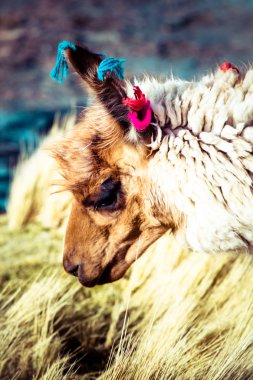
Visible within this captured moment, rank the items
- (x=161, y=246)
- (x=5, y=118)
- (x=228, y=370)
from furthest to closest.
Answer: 1. (x=5, y=118)
2. (x=161, y=246)
3. (x=228, y=370)

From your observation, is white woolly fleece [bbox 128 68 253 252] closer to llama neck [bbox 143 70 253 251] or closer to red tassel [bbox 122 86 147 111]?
llama neck [bbox 143 70 253 251]

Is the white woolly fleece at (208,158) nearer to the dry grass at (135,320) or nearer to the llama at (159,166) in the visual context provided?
the llama at (159,166)

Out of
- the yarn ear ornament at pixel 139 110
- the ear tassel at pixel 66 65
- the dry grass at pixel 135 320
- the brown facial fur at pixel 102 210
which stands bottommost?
the dry grass at pixel 135 320

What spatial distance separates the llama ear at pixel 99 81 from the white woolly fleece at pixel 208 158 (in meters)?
0.09

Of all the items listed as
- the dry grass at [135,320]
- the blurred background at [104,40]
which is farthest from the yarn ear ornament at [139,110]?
the blurred background at [104,40]

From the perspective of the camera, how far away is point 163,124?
2.46 meters

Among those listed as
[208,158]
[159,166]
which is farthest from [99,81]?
[208,158]

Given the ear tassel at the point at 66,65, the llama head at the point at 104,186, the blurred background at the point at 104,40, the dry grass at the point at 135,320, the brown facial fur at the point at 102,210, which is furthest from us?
the blurred background at the point at 104,40

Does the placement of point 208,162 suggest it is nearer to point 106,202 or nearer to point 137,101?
point 137,101

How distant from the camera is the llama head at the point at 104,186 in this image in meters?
2.40

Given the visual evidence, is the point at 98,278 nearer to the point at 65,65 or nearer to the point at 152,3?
the point at 65,65

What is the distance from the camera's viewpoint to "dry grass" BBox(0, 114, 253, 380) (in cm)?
269

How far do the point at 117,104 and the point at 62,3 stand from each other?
13.2m

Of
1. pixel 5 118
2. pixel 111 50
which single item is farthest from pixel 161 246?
pixel 111 50
